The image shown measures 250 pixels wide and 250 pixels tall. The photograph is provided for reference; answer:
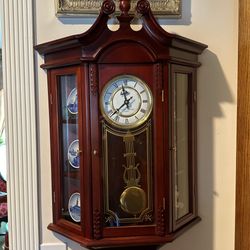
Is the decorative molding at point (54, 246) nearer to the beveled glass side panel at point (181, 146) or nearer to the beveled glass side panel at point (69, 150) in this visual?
the beveled glass side panel at point (69, 150)

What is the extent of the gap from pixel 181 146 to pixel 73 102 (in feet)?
1.58

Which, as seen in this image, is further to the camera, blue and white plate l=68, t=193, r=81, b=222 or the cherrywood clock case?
blue and white plate l=68, t=193, r=81, b=222

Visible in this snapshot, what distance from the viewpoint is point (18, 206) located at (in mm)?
1547

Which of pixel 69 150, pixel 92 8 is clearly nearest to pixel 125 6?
pixel 92 8

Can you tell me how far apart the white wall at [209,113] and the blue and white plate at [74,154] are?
6.9 inches

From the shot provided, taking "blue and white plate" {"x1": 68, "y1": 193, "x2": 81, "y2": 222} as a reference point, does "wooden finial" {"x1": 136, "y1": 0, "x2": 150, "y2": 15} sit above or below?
above

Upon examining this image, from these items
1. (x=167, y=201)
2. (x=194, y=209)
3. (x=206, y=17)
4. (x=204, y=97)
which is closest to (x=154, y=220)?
(x=167, y=201)

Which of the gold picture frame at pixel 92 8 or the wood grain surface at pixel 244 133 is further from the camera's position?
the gold picture frame at pixel 92 8

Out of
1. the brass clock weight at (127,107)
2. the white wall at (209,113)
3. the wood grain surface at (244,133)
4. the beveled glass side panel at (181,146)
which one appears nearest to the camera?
the wood grain surface at (244,133)

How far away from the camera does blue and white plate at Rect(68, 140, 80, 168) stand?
55.1 inches

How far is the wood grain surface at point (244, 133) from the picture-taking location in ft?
3.97

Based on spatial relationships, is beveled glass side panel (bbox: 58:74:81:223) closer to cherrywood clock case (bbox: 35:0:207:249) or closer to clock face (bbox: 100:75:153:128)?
cherrywood clock case (bbox: 35:0:207:249)

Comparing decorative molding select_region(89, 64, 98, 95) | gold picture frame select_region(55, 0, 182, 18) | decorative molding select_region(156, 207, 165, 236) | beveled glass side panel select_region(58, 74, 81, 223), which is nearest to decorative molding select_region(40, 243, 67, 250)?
beveled glass side panel select_region(58, 74, 81, 223)

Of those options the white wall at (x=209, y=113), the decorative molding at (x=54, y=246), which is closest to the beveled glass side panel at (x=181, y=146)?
the white wall at (x=209, y=113)
